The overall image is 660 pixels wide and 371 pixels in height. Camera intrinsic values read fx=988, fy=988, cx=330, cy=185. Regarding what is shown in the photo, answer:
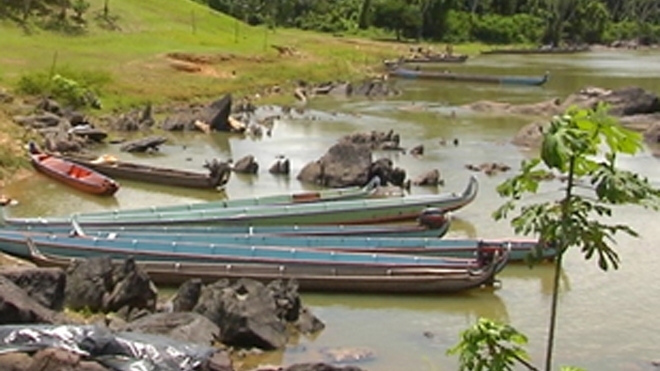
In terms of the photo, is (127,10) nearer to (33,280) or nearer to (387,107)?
(387,107)

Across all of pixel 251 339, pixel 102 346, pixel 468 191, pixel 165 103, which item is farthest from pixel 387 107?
pixel 102 346

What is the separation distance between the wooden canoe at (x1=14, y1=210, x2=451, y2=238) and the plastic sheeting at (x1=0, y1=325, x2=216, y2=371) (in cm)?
1009

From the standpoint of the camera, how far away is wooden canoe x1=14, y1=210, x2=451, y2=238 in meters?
25.4

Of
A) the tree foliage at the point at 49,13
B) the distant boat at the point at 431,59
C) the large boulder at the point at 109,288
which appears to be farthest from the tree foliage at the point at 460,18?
the large boulder at the point at 109,288

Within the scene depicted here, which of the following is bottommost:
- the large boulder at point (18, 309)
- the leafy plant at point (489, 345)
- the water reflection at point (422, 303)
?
the water reflection at point (422, 303)

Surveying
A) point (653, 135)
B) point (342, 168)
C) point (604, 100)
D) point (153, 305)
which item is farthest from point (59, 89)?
point (153, 305)

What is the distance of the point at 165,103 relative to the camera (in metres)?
56.2

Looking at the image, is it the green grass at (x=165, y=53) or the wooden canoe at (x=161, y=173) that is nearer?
the wooden canoe at (x=161, y=173)

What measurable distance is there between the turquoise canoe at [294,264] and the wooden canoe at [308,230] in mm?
1919

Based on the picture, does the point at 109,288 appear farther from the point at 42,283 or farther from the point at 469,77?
the point at 469,77

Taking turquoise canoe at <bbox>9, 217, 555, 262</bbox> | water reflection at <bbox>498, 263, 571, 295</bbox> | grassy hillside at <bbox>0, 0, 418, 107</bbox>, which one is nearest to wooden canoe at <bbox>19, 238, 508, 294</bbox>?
turquoise canoe at <bbox>9, 217, 555, 262</bbox>

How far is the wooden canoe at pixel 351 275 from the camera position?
2208cm

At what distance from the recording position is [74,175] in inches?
1353

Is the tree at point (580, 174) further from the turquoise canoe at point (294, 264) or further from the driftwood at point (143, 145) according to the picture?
the driftwood at point (143, 145)
